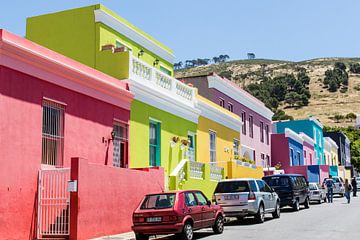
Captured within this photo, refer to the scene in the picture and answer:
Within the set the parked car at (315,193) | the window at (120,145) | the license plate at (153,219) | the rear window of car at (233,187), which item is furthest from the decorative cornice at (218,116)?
the license plate at (153,219)

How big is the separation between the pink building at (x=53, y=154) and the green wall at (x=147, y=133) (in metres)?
2.36

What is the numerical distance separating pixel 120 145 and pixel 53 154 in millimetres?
4073

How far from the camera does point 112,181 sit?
16.3m

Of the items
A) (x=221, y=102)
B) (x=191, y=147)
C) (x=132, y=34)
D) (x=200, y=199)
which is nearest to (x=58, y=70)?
(x=200, y=199)

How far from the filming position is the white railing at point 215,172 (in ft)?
84.1

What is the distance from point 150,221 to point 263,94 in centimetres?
11014

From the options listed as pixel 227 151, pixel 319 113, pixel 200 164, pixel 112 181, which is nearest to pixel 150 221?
pixel 112 181

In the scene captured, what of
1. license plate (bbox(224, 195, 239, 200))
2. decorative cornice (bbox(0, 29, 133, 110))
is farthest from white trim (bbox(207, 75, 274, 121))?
license plate (bbox(224, 195, 239, 200))

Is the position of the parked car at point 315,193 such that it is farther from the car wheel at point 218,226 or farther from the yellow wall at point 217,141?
the car wheel at point 218,226

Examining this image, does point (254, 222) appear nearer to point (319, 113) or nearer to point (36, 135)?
point (36, 135)

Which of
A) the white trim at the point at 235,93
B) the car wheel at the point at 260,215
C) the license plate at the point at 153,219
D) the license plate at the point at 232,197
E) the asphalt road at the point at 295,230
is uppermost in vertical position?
the white trim at the point at 235,93

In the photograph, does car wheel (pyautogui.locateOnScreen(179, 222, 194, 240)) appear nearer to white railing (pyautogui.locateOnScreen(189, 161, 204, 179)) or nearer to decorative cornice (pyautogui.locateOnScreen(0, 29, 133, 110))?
decorative cornice (pyautogui.locateOnScreen(0, 29, 133, 110))

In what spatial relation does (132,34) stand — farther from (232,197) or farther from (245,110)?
(245,110)

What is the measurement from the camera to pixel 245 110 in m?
38.0
